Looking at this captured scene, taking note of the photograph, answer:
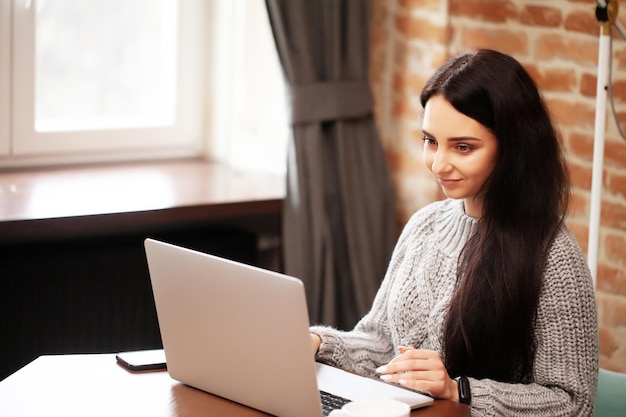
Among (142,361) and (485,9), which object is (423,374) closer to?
(142,361)

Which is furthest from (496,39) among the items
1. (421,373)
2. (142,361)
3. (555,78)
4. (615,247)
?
(142,361)

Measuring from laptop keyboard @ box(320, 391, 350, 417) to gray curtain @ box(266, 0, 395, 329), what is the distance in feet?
4.08

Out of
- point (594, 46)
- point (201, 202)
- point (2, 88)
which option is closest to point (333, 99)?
point (201, 202)

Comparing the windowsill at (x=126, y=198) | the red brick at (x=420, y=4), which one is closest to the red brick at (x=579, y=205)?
the red brick at (x=420, y=4)

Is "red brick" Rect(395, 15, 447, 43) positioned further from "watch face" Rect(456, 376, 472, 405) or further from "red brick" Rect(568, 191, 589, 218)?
"watch face" Rect(456, 376, 472, 405)

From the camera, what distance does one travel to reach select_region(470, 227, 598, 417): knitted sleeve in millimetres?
1665

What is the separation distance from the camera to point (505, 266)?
1.75 meters

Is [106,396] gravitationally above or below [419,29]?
below

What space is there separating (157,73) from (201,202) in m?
0.61

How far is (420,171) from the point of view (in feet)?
9.46

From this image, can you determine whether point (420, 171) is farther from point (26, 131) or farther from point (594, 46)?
point (26, 131)

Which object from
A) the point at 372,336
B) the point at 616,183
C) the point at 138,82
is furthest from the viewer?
the point at 138,82

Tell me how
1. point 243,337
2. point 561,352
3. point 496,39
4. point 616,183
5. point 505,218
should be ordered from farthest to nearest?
point 496,39, point 616,183, point 505,218, point 561,352, point 243,337

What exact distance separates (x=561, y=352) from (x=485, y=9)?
1.26m
